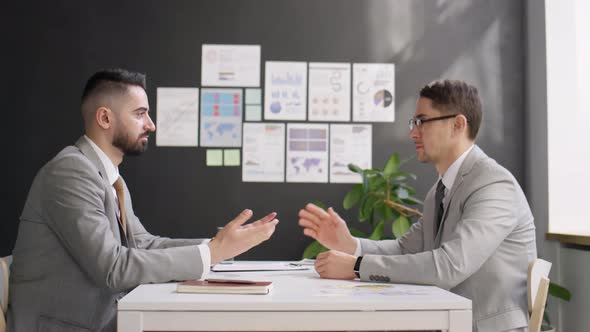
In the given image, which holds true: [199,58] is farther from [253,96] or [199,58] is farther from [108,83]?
[108,83]

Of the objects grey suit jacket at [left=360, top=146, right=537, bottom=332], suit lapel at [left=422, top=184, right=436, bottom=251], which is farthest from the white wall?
grey suit jacket at [left=360, top=146, right=537, bottom=332]

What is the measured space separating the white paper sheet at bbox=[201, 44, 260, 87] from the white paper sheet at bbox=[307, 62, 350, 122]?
383 mm

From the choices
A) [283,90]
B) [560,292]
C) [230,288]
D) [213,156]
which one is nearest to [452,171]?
[230,288]

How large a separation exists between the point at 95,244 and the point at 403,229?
2.27 metres

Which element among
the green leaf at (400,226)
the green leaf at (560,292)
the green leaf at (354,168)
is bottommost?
the green leaf at (560,292)

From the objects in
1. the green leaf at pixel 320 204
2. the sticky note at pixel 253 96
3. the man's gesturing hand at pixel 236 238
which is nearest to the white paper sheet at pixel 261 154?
the sticky note at pixel 253 96

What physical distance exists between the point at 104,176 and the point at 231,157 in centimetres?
210

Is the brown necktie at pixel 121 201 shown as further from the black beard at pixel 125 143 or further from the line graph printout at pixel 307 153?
the line graph printout at pixel 307 153

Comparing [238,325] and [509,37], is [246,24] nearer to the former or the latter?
[509,37]

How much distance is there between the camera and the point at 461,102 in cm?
277

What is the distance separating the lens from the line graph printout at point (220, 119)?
4438 mm

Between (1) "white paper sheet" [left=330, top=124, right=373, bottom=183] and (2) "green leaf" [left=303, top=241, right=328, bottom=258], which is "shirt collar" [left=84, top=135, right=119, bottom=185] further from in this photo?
(1) "white paper sheet" [left=330, top=124, right=373, bottom=183]

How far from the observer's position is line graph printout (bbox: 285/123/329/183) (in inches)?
176

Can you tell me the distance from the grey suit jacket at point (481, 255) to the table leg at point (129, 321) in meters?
0.81
